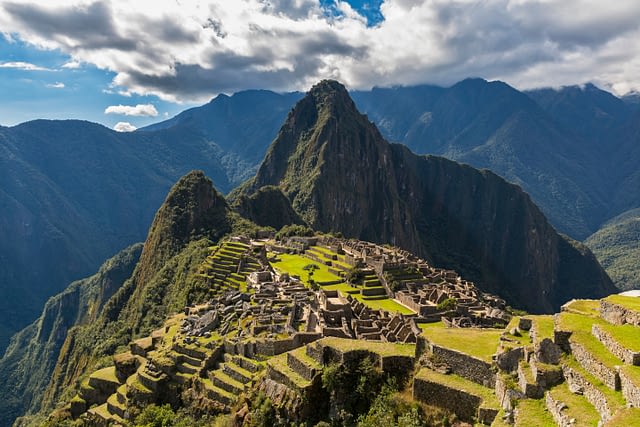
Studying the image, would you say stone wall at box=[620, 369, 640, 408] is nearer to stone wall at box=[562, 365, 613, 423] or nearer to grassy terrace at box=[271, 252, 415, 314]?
stone wall at box=[562, 365, 613, 423]

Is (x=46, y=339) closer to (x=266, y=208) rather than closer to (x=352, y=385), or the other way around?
(x=266, y=208)

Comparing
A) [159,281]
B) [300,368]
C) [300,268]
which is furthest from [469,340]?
[159,281]

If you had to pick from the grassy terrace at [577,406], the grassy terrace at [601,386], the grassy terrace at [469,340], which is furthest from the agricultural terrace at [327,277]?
the grassy terrace at [577,406]

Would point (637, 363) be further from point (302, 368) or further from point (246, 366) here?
point (246, 366)

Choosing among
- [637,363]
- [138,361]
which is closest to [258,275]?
[138,361]

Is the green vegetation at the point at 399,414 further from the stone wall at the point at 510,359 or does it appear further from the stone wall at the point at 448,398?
the stone wall at the point at 510,359

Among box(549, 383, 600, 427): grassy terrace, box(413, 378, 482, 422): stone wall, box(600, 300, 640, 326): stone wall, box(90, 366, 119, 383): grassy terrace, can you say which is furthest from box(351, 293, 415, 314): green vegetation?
box(549, 383, 600, 427): grassy terrace
